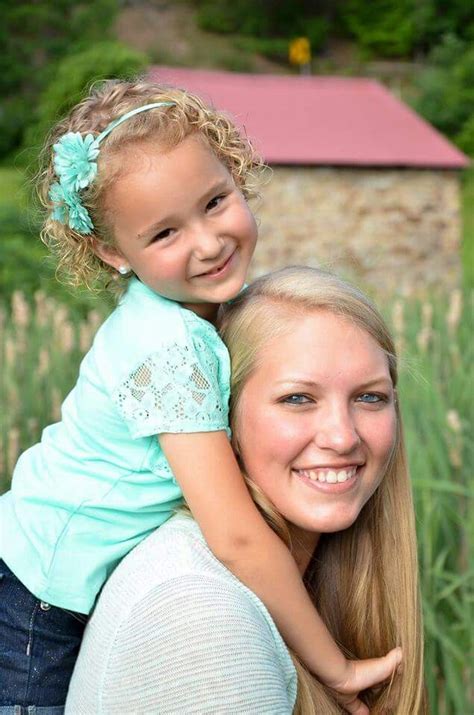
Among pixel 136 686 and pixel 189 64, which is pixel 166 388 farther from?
pixel 189 64

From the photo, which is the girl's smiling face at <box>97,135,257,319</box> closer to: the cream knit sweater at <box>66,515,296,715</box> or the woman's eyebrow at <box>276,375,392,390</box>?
the woman's eyebrow at <box>276,375,392,390</box>

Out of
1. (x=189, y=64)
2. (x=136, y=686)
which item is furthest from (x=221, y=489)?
(x=189, y=64)

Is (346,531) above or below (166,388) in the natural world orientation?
below

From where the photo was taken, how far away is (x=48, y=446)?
5.89 ft

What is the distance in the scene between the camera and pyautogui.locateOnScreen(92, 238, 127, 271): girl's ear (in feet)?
5.76

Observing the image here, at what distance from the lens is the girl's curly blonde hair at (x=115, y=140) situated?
5.49 ft

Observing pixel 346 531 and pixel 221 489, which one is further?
pixel 346 531

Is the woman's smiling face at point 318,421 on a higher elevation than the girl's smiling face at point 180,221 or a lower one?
lower

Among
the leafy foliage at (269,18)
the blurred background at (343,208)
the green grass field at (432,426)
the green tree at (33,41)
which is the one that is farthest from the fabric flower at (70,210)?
the leafy foliage at (269,18)

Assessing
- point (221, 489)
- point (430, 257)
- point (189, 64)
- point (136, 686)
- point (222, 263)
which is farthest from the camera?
point (189, 64)

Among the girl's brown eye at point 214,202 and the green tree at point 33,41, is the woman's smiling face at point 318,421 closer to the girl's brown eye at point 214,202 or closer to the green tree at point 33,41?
the girl's brown eye at point 214,202

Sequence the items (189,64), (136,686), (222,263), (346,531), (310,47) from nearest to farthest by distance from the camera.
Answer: (136,686) → (222,263) → (346,531) → (189,64) → (310,47)

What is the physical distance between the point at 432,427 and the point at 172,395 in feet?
5.80

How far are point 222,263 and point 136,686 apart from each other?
2.15ft
